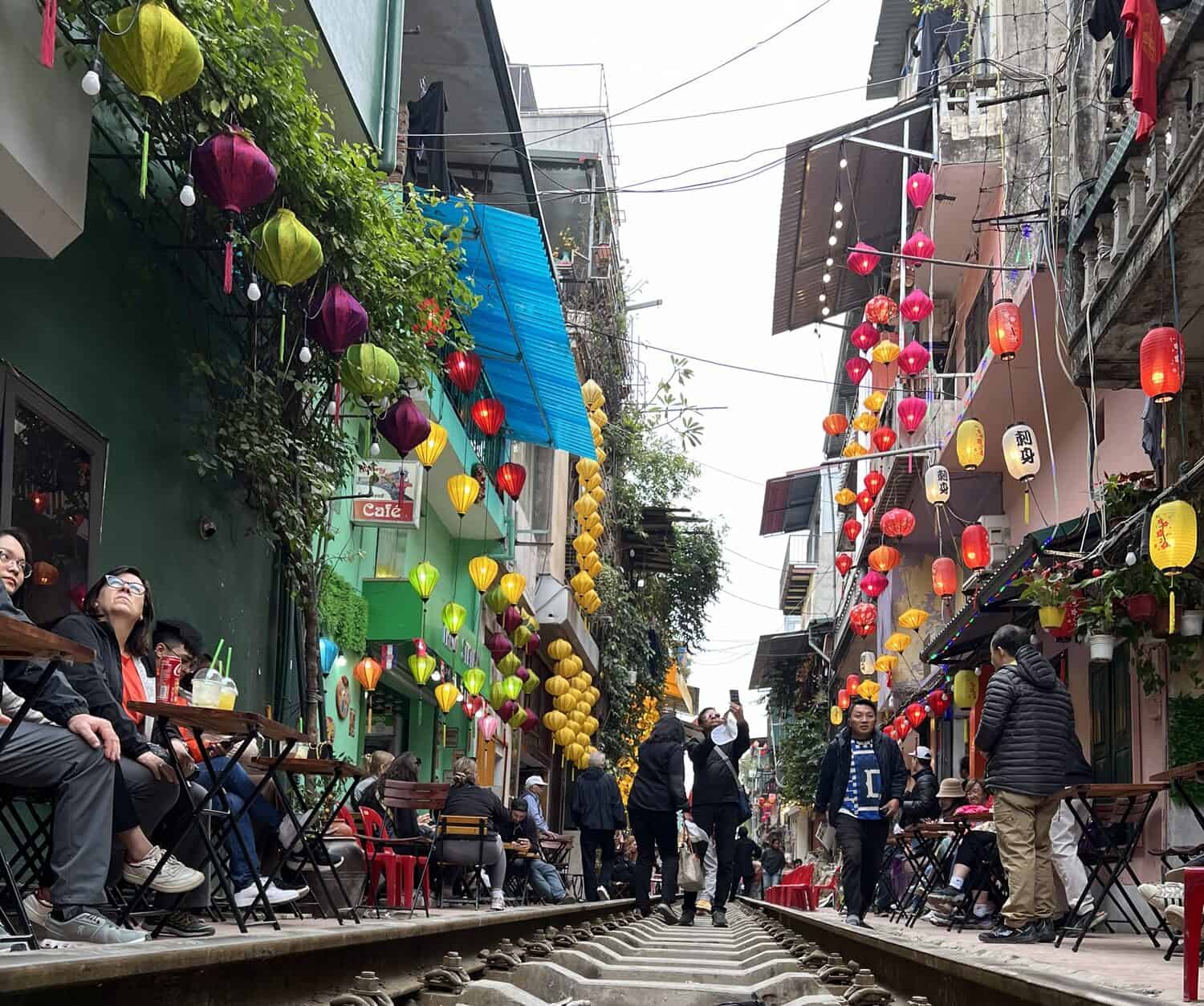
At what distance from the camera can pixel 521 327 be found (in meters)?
16.9

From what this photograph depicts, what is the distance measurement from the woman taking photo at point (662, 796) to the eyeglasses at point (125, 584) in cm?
670

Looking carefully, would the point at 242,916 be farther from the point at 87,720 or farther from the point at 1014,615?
the point at 1014,615

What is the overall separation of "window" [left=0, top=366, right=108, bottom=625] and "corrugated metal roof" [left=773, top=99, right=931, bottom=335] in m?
16.5

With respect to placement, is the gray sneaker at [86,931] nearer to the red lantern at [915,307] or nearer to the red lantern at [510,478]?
the red lantern at [510,478]

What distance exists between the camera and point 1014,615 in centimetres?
1645

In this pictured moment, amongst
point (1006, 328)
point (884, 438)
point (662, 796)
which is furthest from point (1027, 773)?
point (884, 438)

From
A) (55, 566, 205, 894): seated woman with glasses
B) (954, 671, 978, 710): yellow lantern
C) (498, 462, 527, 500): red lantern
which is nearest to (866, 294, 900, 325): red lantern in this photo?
(954, 671, 978, 710): yellow lantern

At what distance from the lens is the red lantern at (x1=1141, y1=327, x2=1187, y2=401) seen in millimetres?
9812

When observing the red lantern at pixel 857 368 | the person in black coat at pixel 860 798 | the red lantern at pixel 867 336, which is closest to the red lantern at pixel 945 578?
the red lantern at pixel 857 368

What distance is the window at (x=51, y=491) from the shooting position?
6953mm

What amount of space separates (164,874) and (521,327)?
11.9 meters

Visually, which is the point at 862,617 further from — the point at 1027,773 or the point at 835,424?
the point at 1027,773

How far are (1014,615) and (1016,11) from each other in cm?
871

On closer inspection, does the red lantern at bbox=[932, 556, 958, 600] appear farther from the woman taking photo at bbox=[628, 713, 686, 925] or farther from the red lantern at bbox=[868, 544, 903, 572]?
the woman taking photo at bbox=[628, 713, 686, 925]
